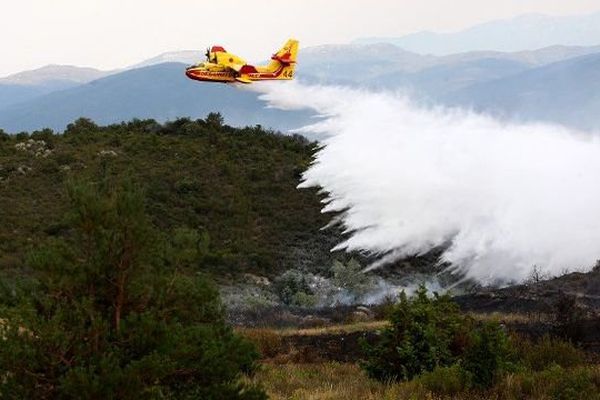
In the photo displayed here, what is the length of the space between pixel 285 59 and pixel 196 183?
10.4 m

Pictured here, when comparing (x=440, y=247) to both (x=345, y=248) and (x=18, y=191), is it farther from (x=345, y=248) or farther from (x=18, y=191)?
(x=18, y=191)

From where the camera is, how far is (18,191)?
1699 inches

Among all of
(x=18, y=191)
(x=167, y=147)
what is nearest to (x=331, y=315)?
(x=18, y=191)

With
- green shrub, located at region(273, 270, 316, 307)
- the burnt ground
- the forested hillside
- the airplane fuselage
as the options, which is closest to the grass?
the burnt ground

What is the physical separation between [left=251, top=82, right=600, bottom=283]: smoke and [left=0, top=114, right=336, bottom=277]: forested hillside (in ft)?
10.1

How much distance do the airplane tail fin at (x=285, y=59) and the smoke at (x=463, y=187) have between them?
6.70ft

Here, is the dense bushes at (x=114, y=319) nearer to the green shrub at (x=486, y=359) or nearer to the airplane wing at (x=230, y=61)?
the green shrub at (x=486, y=359)

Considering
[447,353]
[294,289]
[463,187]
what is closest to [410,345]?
[447,353]

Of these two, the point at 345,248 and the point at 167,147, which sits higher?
the point at 167,147

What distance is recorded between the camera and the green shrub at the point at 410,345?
37.1 ft

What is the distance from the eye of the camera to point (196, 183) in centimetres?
4616

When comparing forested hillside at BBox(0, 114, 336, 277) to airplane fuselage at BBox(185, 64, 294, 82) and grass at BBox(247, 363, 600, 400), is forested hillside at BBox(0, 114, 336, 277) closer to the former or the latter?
airplane fuselage at BBox(185, 64, 294, 82)

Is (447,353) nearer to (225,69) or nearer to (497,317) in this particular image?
(497,317)

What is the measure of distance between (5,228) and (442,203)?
2368 cm
